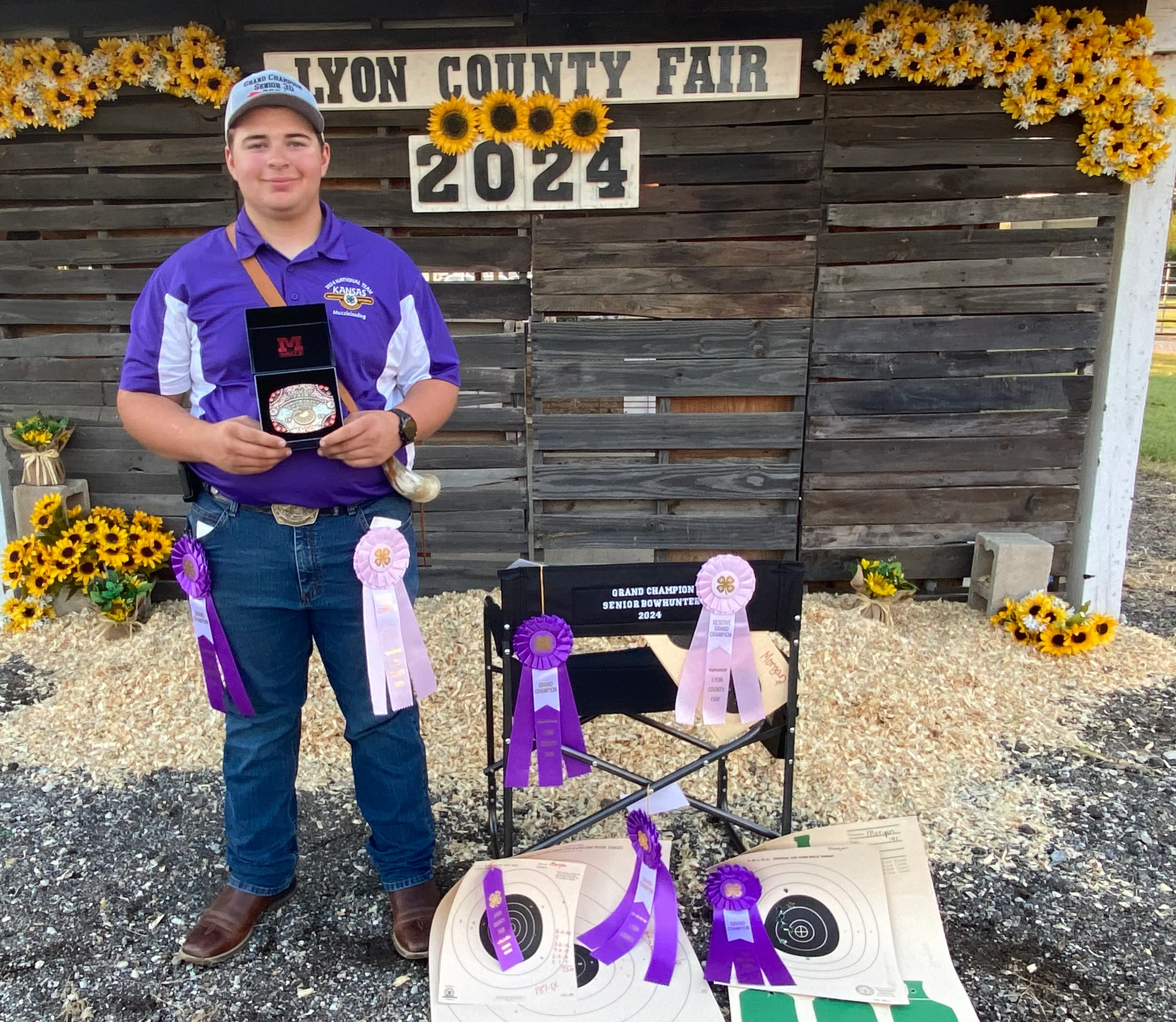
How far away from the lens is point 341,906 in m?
2.32

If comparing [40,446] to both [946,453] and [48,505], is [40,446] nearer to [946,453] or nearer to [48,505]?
[48,505]

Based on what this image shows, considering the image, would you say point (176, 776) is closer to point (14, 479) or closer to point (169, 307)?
point (169, 307)

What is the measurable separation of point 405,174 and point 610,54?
1055 millimetres

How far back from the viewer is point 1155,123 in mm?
3709

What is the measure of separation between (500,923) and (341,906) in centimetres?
54

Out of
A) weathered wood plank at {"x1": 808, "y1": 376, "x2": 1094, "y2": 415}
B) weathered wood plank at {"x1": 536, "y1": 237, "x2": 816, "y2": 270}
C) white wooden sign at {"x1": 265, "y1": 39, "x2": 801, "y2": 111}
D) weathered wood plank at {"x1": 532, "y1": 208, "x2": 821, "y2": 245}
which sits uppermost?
white wooden sign at {"x1": 265, "y1": 39, "x2": 801, "y2": 111}

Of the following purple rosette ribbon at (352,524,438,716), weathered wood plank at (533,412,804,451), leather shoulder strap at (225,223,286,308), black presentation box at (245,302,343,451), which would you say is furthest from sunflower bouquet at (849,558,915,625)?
leather shoulder strap at (225,223,286,308)

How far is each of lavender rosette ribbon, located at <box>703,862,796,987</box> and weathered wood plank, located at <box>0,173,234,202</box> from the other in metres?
3.67

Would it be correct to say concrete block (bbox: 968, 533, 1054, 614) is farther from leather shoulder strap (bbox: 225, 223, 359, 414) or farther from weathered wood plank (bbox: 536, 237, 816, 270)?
leather shoulder strap (bbox: 225, 223, 359, 414)

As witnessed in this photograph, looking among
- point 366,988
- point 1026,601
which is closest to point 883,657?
point 1026,601

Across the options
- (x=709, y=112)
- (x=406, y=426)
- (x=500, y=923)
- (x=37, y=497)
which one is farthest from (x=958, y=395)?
(x=37, y=497)

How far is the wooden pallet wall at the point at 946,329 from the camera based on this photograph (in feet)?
12.7

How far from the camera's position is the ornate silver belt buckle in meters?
1.87

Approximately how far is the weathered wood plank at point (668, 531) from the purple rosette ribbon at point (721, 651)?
7.08 feet
